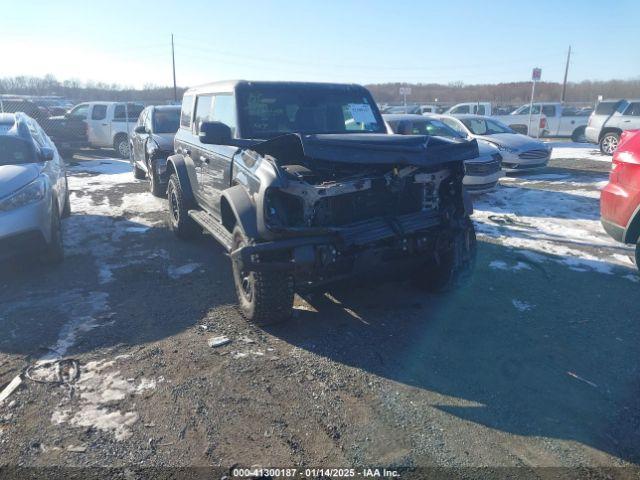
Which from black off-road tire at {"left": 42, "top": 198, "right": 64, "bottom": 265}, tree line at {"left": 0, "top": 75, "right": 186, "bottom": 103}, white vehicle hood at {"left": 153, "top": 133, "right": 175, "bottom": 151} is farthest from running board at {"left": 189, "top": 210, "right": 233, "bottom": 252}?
tree line at {"left": 0, "top": 75, "right": 186, "bottom": 103}

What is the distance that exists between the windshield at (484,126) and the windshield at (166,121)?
7.16m

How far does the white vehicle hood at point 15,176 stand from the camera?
16.8 ft

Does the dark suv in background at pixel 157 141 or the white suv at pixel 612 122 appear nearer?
the dark suv in background at pixel 157 141

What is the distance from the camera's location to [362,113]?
550cm

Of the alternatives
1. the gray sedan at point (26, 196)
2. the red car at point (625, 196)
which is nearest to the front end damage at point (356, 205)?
the red car at point (625, 196)

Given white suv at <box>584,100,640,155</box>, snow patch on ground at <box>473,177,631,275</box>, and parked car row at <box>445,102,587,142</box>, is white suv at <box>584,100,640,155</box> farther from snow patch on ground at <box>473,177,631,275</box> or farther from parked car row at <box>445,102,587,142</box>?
snow patch on ground at <box>473,177,631,275</box>

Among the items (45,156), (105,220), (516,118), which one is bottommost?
(105,220)

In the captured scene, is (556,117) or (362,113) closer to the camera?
(362,113)

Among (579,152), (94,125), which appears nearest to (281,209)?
(94,125)

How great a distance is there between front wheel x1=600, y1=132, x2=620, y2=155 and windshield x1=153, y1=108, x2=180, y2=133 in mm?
14076

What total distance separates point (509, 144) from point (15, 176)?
1053 centimetres

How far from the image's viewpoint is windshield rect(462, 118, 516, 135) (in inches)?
486

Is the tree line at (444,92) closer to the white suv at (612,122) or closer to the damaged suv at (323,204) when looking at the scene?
the white suv at (612,122)

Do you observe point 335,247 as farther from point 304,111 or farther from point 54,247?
point 54,247
